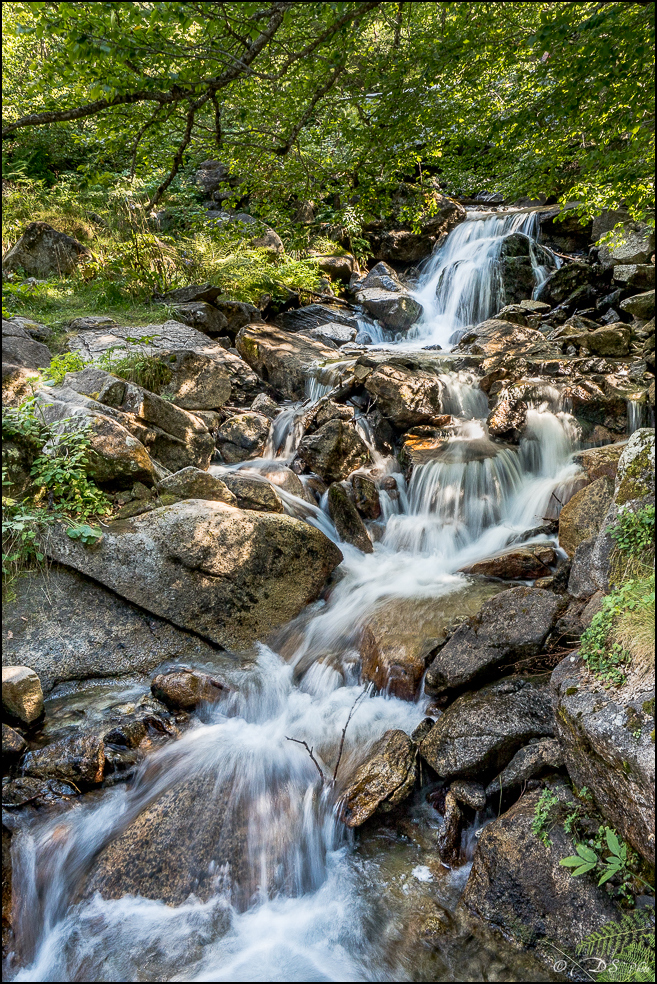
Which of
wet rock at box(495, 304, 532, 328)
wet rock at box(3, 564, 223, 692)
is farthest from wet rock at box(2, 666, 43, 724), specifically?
wet rock at box(495, 304, 532, 328)

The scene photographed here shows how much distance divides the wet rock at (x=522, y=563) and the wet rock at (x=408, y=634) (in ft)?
0.69

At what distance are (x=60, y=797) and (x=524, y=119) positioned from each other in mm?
6715

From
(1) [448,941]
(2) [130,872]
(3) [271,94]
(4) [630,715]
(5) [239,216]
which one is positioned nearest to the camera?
(4) [630,715]

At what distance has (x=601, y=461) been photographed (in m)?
6.64

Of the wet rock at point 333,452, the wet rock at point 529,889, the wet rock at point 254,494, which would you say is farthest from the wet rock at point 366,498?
the wet rock at point 529,889

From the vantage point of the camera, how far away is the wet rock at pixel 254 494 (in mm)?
6578

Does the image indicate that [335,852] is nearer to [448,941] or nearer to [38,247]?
[448,941]

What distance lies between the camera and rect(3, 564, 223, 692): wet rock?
194 inches

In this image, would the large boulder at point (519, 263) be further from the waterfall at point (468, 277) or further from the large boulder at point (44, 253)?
the large boulder at point (44, 253)

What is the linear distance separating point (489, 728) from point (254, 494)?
12.7ft

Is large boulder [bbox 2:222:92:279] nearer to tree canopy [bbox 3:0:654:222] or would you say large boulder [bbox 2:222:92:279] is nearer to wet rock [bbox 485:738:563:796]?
tree canopy [bbox 3:0:654:222]

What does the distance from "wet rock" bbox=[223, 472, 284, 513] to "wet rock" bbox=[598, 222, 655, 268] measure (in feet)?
34.4

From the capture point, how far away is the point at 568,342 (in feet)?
33.8

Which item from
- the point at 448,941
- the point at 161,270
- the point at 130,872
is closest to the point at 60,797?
the point at 130,872
